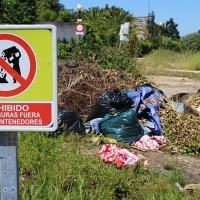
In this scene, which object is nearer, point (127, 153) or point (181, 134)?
point (127, 153)

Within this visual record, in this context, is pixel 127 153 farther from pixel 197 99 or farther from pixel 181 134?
pixel 197 99

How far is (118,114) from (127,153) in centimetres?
191

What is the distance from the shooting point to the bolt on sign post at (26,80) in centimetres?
216

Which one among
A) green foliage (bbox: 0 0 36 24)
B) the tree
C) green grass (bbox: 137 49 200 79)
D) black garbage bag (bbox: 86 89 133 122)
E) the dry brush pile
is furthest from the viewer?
the tree

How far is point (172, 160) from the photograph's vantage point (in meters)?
5.92

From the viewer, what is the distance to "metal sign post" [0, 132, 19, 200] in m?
2.23

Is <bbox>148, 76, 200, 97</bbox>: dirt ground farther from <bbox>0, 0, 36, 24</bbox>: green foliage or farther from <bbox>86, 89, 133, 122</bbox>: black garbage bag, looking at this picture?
→ <bbox>0, 0, 36, 24</bbox>: green foliage

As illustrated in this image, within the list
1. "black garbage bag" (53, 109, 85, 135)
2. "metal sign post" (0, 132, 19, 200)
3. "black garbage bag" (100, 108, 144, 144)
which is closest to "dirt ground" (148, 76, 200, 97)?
"black garbage bag" (100, 108, 144, 144)

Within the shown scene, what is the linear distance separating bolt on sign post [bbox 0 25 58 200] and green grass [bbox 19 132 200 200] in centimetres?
138

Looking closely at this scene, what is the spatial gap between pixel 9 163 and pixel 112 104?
4903 millimetres

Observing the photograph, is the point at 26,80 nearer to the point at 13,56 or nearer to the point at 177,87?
the point at 13,56

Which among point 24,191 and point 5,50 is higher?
point 5,50

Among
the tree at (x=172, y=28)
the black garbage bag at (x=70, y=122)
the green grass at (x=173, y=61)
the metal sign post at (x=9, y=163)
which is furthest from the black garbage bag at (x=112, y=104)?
the tree at (x=172, y=28)

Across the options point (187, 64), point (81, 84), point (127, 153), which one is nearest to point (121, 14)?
point (187, 64)
